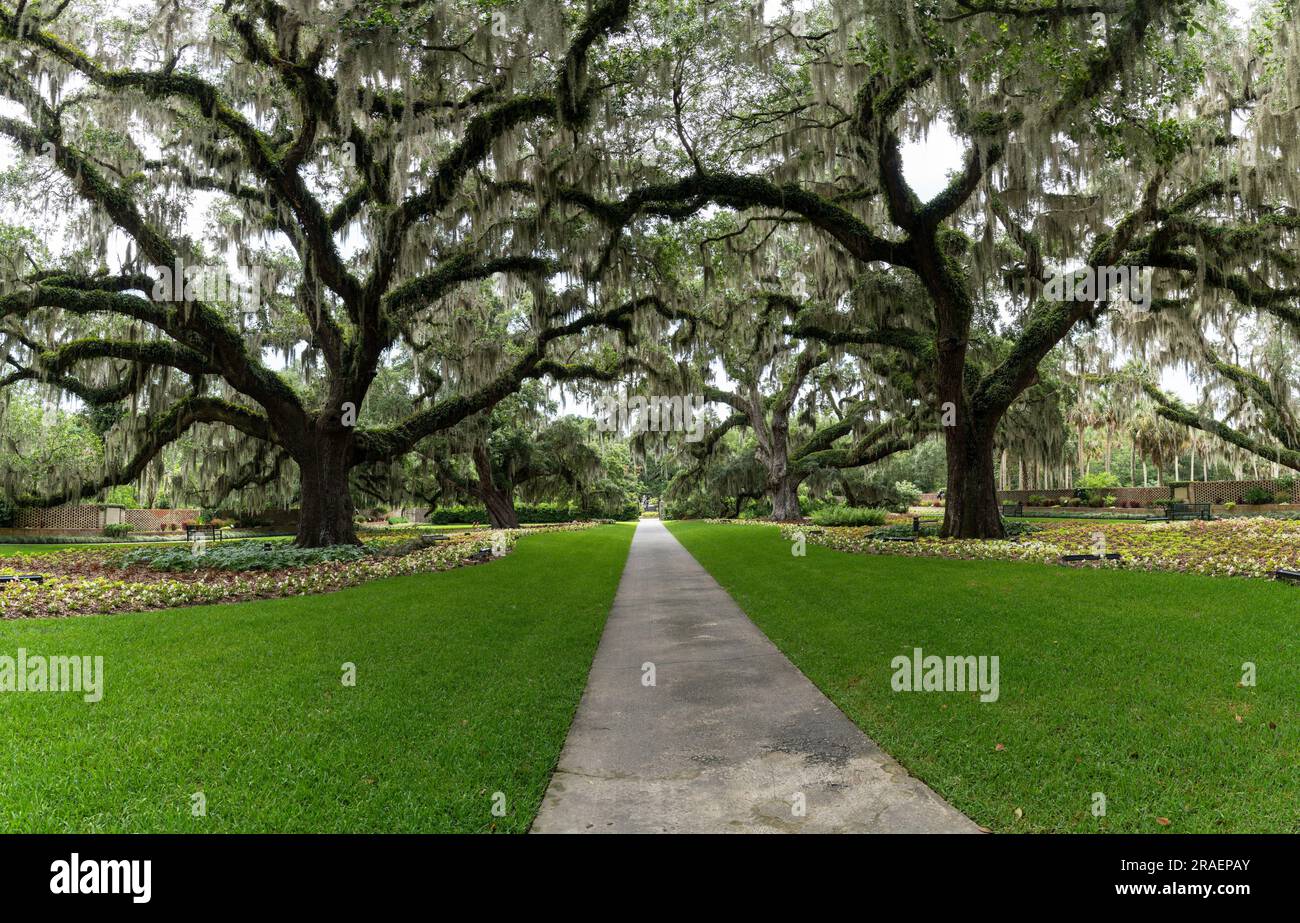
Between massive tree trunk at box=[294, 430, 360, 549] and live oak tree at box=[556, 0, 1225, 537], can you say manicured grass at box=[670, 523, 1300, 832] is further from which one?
massive tree trunk at box=[294, 430, 360, 549]

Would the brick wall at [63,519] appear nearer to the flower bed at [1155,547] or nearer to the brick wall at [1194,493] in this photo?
the flower bed at [1155,547]

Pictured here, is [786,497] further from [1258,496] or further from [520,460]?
[1258,496]

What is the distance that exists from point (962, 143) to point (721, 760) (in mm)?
13108

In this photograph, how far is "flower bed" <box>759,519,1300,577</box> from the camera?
33.9ft

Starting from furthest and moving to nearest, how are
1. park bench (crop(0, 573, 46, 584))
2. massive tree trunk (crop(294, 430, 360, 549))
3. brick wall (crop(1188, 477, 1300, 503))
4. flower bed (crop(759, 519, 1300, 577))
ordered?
brick wall (crop(1188, 477, 1300, 503)), massive tree trunk (crop(294, 430, 360, 549)), park bench (crop(0, 573, 46, 584)), flower bed (crop(759, 519, 1300, 577))

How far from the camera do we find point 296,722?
4520mm

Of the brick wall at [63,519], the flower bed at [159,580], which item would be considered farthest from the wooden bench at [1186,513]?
the brick wall at [63,519]

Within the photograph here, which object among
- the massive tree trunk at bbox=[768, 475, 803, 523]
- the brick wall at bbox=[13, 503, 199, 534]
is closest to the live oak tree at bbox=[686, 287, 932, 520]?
the massive tree trunk at bbox=[768, 475, 803, 523]

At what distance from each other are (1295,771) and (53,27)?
1807 cm

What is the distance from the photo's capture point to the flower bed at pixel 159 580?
9648 mm

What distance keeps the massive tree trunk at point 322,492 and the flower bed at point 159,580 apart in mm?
1026

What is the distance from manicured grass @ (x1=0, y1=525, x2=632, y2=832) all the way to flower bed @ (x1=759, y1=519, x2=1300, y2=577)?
861 centimetres

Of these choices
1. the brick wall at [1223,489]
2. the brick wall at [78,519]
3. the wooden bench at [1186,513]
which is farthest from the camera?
the brick wall at [1223,489]

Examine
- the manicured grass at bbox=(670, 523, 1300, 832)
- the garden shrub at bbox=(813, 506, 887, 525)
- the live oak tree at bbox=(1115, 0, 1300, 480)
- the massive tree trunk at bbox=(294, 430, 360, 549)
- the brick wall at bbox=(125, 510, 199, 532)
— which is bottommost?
the brick wall at bbox=(125, 510, 199, 532)
